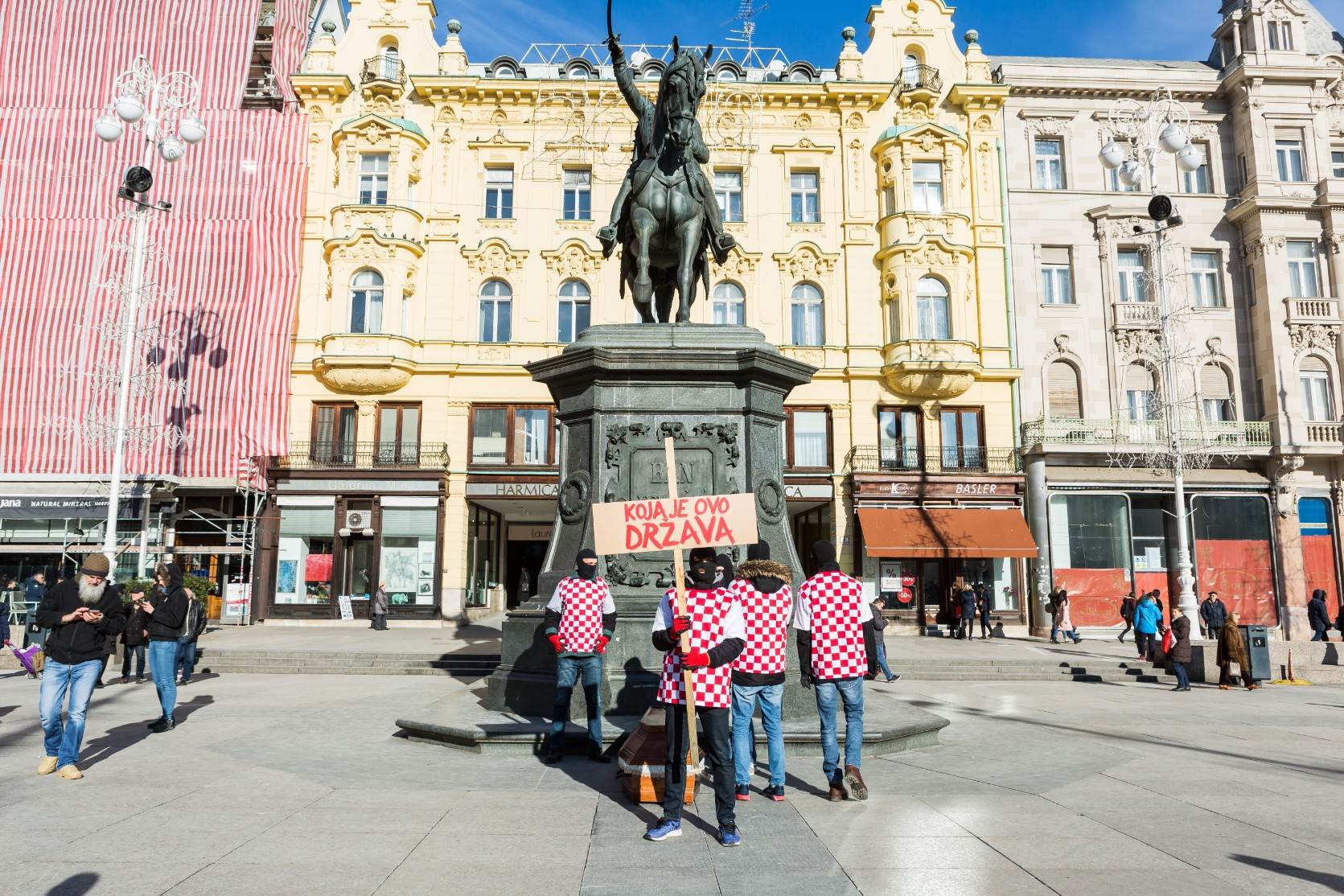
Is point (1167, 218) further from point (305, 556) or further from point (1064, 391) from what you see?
point (305, 556)

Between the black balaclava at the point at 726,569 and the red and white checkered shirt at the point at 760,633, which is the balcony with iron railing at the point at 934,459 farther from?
the red and white checkered shirt at the point at 760,633

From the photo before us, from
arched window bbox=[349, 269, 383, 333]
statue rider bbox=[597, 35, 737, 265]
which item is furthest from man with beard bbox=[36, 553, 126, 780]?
arched window bbox=[349, 269, 383, 333]

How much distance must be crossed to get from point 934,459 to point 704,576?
2368cm

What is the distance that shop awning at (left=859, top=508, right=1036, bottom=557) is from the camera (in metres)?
26.0

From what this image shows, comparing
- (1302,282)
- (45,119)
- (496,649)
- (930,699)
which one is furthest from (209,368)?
(1302,282)

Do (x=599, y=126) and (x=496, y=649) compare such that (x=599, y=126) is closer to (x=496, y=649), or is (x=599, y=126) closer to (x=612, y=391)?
(x=496, y=649)

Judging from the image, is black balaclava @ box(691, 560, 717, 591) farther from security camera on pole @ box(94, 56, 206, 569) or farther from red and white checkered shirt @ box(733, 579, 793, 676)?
security camera on pole @ box(94, 56, 206, 569)

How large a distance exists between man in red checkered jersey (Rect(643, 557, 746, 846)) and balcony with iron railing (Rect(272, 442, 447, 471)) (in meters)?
22.8

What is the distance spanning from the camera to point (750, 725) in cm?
591

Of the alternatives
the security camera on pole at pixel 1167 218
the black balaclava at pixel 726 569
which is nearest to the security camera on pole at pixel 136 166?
the black balaclava at pixel 726 569

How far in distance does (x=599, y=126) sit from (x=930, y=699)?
76.6 feet

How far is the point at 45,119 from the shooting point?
29656 millimetres

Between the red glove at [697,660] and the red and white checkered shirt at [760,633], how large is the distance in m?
0.29

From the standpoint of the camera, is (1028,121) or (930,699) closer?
(930,699)
